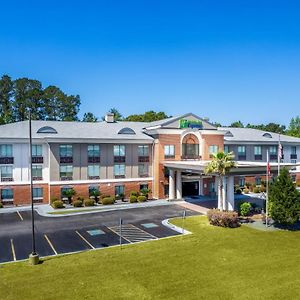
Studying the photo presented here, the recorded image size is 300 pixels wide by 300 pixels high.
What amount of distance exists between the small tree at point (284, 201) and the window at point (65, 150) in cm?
2770

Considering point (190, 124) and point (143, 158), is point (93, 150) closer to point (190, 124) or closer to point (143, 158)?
point (143, 158)

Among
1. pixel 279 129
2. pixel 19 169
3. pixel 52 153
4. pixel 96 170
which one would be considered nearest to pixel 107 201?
pixel 96 170

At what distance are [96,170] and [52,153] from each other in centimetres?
680

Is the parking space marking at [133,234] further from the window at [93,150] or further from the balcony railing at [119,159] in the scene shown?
the balcony railing at [119,159]

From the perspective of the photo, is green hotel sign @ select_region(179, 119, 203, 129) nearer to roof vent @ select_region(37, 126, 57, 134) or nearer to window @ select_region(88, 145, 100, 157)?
window @ select_region(88, 145, 100, 157)

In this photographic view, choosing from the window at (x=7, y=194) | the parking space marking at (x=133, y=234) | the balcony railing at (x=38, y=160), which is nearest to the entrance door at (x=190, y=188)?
the parking space marking at (x=133, y=234)

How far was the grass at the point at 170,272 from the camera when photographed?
726 inches

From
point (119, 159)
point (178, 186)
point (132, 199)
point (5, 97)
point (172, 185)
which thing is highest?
point (5, 97)

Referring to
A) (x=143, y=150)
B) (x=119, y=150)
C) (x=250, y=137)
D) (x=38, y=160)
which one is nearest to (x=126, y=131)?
(x=119, y=150)

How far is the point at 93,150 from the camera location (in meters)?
48.6

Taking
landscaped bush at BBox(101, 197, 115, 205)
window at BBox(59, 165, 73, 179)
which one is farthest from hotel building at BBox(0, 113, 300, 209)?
landscaped bush at BBox(101, 197, 115, 205)

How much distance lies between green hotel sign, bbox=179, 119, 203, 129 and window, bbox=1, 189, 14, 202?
26637 millimetres

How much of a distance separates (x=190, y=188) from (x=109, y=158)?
13961 millimetres

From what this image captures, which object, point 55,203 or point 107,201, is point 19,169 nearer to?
point 55,203
